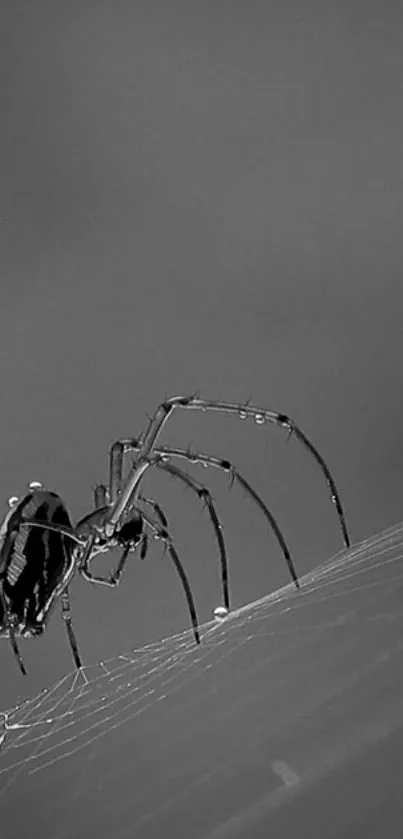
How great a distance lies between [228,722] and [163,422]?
30 cm

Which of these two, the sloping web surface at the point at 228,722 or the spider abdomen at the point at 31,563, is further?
the spider abdomen at the point at 31,563

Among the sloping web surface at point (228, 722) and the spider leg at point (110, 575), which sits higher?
the spider leg at point (110, 575)

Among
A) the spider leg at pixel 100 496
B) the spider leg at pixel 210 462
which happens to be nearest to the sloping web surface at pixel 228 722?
the spider leg at pixel 210 462

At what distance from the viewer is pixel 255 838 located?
495mm

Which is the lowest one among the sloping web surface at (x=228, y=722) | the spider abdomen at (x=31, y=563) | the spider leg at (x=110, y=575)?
the sloping web surface at (x=228, y=722)

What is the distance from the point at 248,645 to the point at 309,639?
7 centimetres

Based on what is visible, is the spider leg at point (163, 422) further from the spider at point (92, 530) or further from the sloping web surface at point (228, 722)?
the sloping web surface at point (228, 722)

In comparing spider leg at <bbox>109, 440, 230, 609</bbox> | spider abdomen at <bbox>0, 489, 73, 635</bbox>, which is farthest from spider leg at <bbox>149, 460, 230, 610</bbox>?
spider abdomen at <bbox>0, 489, 73, 635</bbox>

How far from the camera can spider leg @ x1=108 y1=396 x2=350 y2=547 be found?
0.84 m

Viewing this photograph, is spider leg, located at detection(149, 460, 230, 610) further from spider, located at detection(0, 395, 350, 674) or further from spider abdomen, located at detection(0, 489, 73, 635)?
spider abdomen, located at detection(0, 489, 73, 635)

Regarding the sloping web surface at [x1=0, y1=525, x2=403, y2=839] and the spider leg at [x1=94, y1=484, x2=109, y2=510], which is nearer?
the sloping web surface at [x1=0, y1=525, x2=403, y2=839]

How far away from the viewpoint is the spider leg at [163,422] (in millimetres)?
842

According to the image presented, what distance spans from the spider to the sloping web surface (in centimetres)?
7

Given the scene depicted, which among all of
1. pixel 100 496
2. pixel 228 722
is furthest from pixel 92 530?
pixel 228 722
